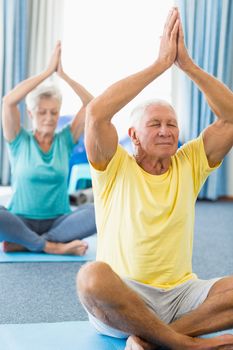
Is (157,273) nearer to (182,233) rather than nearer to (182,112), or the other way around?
(182,233)

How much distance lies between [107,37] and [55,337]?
12.6 ft

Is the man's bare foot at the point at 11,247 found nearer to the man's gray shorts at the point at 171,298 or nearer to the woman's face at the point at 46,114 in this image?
the woman's face at the point at 46,114

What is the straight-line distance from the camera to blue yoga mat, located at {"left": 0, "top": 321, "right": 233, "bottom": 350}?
207 centimetres

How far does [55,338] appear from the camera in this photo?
2.15 metres

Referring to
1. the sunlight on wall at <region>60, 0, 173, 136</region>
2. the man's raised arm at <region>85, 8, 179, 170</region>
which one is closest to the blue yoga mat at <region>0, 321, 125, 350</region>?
the man's raised arm at <region>85, 8, 179, 170</region>

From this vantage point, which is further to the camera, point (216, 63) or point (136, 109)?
point (216, 63)

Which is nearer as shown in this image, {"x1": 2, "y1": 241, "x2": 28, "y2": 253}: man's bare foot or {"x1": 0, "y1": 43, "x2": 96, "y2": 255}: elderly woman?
{"x1": 0, "y1": 43, "x2": 96, "y2": 255}: elderly woman

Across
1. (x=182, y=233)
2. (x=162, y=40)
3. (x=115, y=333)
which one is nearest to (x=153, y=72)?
(x=162, y=40)

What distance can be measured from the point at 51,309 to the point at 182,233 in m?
0.80

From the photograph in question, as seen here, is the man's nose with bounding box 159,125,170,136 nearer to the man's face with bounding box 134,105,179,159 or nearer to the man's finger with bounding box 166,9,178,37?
the man's face with bounding box 134,105,179,159

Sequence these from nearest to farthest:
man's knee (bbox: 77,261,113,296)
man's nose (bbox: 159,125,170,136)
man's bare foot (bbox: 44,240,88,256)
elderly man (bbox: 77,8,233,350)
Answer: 1. man's knee (bbox: 77,261,113,296)
2. elderly man (bbox: 77,8,233,350)
3. man's nose (bbox: 159,125,170,136)
4. man's bare foot (bbox: 44,240,88,256)

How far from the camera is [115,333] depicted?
84.2 inches

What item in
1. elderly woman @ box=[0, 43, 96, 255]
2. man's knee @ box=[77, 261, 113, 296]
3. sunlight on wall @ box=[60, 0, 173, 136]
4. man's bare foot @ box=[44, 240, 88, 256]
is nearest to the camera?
man's knee @ box=[77, 261, 113, 296]

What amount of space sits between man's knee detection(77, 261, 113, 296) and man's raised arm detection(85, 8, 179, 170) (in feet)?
1.22
